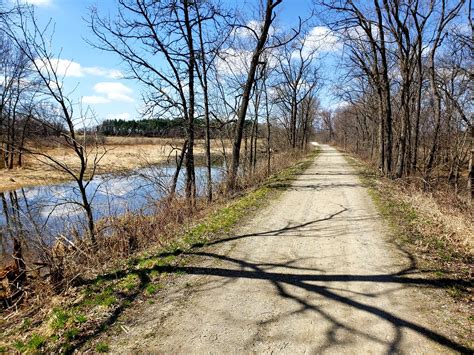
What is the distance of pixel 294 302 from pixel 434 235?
400 centimetres

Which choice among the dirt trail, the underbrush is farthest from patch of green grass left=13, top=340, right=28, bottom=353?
the underbrush

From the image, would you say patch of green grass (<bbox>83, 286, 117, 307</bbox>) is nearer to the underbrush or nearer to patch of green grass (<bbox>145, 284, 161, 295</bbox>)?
patch of green grass (<bbox>145, 284, 161, 295</bbox>)

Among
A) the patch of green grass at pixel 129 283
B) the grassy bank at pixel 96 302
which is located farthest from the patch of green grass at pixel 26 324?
the patch of green grass at pixel 129 283

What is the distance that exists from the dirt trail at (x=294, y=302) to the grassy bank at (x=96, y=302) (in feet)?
1.09

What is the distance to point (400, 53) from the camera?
15133 mm

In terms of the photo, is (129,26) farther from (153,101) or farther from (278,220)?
(278,220)

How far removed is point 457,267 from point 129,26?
10857 millimetres

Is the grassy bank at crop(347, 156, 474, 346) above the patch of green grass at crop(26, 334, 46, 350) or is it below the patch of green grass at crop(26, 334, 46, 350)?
above

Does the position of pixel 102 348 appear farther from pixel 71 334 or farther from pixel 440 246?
pixel 440 246

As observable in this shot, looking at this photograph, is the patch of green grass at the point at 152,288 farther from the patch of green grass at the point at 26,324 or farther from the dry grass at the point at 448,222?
the dry grass at the point at 448,222

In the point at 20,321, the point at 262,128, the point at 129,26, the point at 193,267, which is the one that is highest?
the point at 129,26

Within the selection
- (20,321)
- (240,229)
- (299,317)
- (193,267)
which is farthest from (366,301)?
(20,321)

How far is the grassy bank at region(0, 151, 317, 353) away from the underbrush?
3657 mm

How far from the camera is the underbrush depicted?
520 centimetres
